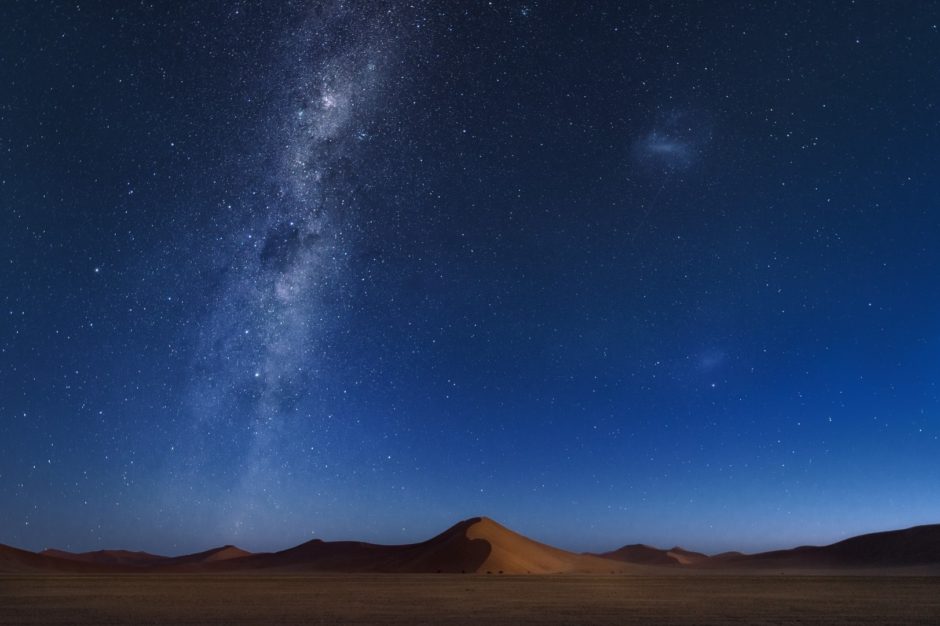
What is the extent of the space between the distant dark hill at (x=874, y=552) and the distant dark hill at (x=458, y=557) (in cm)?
3219

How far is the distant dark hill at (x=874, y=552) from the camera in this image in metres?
94.4

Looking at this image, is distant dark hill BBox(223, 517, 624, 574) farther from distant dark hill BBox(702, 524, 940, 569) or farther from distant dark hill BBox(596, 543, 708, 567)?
distant dark hill BBox(596, 543, 708, 567)

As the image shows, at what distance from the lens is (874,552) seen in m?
104

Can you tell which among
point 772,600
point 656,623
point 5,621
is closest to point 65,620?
point 5,621

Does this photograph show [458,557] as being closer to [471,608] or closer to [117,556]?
[471,608]

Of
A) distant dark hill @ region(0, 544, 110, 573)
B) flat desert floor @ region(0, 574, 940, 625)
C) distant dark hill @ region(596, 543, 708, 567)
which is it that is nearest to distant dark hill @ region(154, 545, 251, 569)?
distant dark hill @ region(0, 544, 110, 573)

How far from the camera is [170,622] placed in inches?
781

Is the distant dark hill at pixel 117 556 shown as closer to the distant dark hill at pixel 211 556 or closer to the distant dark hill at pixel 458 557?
the distant dark hill at pixel 211 556

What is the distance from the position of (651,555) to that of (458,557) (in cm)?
9392

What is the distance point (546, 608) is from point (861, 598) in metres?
15.4

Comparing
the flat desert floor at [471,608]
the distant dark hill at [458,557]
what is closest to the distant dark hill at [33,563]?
the distant dark hill at [458,557]

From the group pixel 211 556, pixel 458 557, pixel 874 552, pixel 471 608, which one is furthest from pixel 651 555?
pixel 471 608

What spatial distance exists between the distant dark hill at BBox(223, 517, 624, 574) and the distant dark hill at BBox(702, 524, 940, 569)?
1267 inches

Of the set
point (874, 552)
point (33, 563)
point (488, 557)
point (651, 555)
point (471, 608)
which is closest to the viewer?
point (471, 608)
